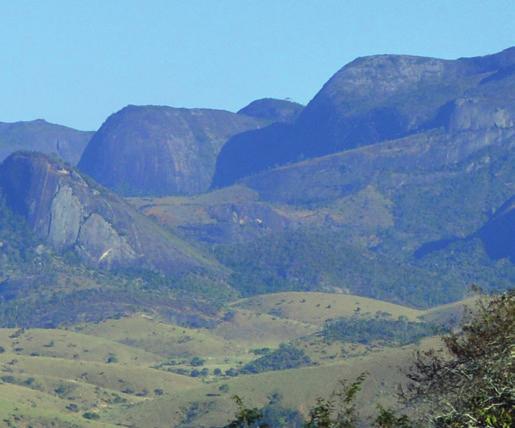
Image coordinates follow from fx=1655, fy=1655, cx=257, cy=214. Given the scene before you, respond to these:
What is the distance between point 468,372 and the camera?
99.4ft

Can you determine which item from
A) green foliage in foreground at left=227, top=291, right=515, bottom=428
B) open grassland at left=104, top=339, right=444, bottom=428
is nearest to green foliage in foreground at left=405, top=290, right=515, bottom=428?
green foliage in foreground at left=227, top=291, right=515, bottom=428

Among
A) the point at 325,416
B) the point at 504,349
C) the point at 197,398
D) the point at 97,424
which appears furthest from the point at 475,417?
the point at 197,398

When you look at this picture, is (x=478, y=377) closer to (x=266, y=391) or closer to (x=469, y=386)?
(x=469, y=386)

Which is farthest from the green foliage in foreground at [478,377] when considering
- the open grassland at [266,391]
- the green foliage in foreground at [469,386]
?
the open grassland at [266,391]

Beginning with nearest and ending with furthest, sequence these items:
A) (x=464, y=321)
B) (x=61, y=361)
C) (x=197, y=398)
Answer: (x=464, y=321), (x=197, y=398), (x=61, y=361)

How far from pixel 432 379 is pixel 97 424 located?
408 feet

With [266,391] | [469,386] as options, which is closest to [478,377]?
[469,386]

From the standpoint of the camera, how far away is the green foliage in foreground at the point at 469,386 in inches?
1141

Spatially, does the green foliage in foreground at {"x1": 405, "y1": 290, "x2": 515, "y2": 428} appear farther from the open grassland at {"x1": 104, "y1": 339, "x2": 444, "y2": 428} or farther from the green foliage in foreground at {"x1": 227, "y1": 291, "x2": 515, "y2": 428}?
the open grassland at {"x1": 104, "y1": 339, "x2": 444, "y2": 428}

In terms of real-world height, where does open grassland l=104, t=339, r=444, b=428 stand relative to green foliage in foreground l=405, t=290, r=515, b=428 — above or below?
below

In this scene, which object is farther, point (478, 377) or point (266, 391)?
point (266, 391)

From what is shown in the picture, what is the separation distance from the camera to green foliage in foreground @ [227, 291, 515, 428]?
29.0 meters

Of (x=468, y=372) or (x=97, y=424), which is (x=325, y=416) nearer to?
(x=468, y=372)

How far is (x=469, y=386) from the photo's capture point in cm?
2997
